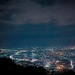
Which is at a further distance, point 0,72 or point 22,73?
point 22,73

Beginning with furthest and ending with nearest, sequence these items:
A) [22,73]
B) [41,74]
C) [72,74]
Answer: [72,74] → [41,74] → [22,73]

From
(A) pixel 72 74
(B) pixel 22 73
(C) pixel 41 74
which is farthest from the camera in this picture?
(A) pixel 72 74

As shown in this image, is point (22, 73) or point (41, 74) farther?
point (41, 74)

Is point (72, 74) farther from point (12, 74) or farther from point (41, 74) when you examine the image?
point (12, 74)

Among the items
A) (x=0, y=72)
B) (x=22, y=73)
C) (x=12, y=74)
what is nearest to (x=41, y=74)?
(x=22, y=73)

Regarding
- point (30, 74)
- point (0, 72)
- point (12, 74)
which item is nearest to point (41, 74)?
point (30, 74)

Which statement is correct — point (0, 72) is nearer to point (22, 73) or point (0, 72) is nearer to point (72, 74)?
point (22, 73)

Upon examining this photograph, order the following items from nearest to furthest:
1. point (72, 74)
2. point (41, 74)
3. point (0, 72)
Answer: point (0, 72) → point (41, 74) → point (72, 74)

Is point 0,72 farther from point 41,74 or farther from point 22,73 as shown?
point 41,74

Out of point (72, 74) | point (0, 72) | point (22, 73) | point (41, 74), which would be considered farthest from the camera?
point (72, 74)
